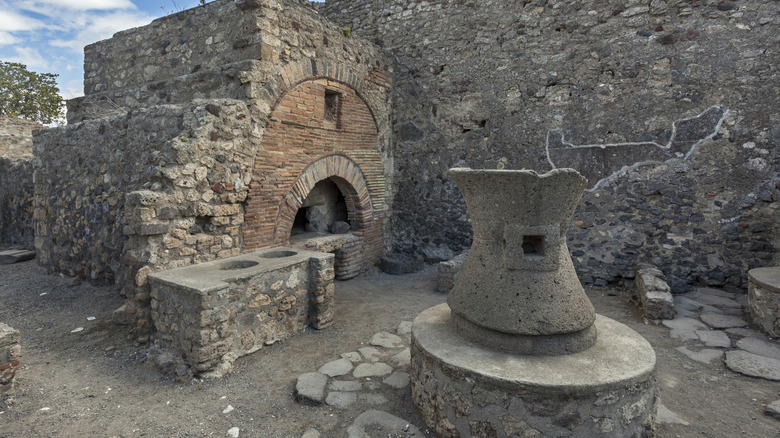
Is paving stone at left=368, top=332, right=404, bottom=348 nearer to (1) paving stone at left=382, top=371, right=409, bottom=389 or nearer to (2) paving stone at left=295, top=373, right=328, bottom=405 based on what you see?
(1) paving stone at left=382, top=371, right=409, bottom=389

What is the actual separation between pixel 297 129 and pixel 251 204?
123 cm

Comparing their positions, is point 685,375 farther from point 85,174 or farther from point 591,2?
point 85,174

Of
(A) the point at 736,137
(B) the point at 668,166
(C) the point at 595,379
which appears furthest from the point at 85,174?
(A) the point at 736,137

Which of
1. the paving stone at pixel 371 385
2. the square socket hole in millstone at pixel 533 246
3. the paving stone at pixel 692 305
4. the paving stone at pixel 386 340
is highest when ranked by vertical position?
the square socket hole in millstone at pixel 533 246

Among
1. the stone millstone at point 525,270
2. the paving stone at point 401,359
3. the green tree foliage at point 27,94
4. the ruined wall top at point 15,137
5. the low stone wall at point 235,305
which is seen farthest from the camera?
the green tree foliage at point 27,94

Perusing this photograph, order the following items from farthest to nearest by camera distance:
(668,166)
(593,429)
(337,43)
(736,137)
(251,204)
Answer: (337,43)
(668,166)
(736,137)
(251,204)
(593,429)

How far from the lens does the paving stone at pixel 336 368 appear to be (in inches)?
138

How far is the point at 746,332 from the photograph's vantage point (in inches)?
167

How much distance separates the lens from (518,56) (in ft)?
20.9

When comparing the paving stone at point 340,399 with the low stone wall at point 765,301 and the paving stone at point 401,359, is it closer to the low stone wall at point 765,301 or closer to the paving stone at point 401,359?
the paving stone at point 401,359

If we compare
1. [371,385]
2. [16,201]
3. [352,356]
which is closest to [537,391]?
[371,385]

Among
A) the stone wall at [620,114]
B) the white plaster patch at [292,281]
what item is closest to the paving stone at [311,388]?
the white plaster patch at [292,281]

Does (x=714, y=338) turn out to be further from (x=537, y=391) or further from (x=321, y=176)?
(x=321, y=176)

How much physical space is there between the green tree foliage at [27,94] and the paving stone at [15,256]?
11886 mm
